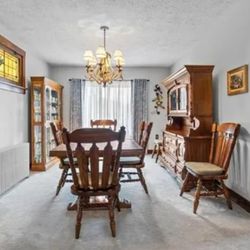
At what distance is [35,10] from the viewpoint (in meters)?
3.37

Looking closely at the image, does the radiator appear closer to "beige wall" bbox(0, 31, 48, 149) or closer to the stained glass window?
"beige wall" bbox(0, 31, 48, 149)

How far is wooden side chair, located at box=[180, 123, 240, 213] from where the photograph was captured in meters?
2.98

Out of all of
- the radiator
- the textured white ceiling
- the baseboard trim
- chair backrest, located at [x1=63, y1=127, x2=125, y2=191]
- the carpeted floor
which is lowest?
the carpeted floor

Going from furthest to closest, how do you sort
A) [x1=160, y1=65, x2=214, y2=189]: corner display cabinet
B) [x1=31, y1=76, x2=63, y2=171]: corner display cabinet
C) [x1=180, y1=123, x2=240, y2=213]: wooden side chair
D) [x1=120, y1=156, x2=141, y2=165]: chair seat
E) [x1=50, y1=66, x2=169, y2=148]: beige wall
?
[x1=50, y1=66, x2=169, y2=148]: beige wall
[x1=31, y1=76, x2=63, y2=171]: corner display cabinet
[x1=160, y1=65, x2=214, y2=189]: corner display cabinet
[x1=120, y1=156, x2=141, y2=165]: chair seat
[x1=180, y1=123, x2=240, y2=213]: wooden side chair

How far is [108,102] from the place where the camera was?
284 inches

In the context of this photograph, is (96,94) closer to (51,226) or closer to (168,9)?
(168,9)

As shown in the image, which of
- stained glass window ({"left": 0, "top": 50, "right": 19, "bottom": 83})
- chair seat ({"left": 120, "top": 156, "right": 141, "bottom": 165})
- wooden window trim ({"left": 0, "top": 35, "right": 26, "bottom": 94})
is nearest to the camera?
→ chair seat ({"left": 120, "top": 156, "right": 141, "bottom": 165})

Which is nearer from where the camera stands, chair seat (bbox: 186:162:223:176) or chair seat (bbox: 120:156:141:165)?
chair seat (bbox: 186:162:223:176)

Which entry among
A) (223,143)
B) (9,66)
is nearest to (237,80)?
(223,143)

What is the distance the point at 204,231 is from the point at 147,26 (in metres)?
2.90

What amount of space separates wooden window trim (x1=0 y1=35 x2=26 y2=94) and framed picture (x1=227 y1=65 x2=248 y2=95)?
3.14 meters

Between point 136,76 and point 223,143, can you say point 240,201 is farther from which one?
point 136,76

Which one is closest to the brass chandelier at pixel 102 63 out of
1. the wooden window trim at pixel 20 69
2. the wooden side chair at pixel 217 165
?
the wooden window trim at pixel 20 69

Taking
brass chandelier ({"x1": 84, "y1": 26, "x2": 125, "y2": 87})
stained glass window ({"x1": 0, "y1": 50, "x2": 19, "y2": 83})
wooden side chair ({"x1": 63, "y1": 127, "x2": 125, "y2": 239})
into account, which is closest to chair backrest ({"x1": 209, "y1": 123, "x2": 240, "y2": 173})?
wooden side chair ({"x1": 63, "y1": 127, "x2": 125, "y2": 239})
